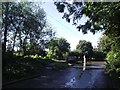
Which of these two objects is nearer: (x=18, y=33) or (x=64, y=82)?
(x=64, y=82)

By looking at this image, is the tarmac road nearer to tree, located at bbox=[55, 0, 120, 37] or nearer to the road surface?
the road surface

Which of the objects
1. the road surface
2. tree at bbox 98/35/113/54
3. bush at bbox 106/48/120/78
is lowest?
the road surface

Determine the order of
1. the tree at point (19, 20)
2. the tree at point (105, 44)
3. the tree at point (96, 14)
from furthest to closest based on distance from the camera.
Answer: the tree at point (19, 20) → the tree at point (105, 44) → the tree at point (96, 14)

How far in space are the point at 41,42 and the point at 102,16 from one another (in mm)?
37072

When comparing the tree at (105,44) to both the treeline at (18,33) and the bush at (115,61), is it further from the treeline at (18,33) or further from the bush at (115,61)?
the treeline at (18,33)

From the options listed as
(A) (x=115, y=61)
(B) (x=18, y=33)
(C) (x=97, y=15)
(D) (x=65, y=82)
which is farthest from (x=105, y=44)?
(C) (x=97, y=15)

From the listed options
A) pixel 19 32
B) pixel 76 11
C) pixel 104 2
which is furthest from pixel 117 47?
pixel 19 32

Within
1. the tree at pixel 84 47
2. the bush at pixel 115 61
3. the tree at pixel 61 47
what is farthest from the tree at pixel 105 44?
the tree at pixel 84 47

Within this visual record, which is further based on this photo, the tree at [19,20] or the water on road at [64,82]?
the tree at [19,20]

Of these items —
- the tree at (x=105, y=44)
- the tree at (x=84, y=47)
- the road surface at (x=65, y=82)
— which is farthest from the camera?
the tree at (x=84, y=47)

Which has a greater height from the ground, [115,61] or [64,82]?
[115,61]

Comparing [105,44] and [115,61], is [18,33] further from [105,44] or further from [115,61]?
[115,61]

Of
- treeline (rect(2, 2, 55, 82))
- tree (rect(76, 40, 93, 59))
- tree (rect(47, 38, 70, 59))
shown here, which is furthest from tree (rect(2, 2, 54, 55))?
tree (rect(76, 40, 93, 59))

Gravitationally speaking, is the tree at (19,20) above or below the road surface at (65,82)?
above
